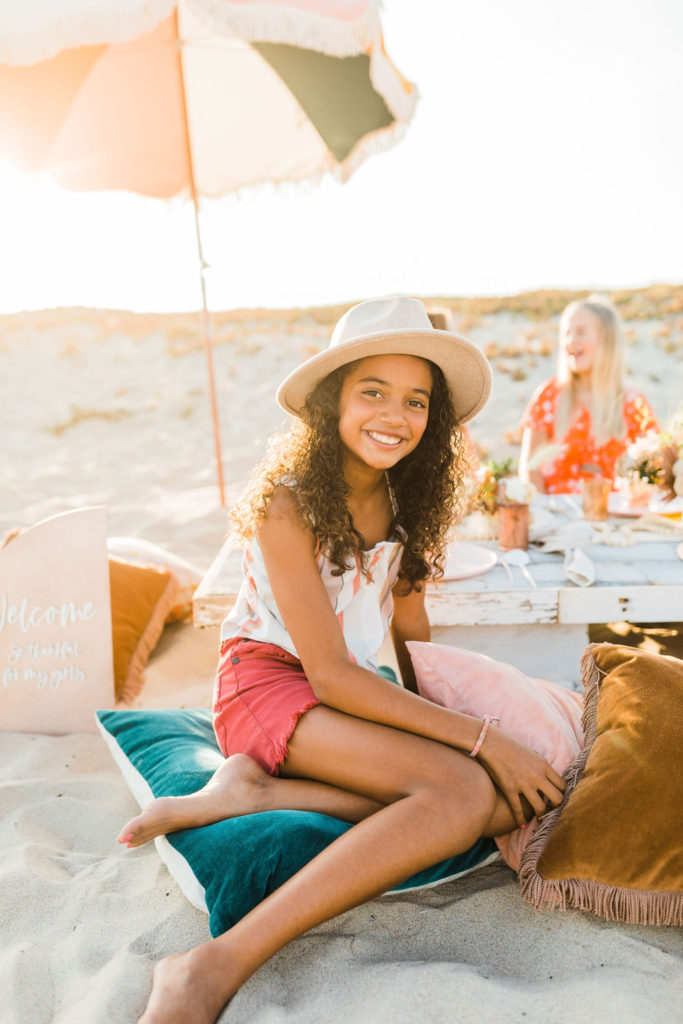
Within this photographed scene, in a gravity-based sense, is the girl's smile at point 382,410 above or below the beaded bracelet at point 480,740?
above

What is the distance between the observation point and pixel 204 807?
5.53 feet

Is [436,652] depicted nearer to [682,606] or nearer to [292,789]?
[292,789]

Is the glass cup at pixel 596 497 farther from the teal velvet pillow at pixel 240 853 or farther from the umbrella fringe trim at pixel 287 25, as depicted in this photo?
the umbrella fringe trim at pixel 287 25

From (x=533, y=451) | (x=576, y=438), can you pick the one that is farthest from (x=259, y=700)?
(x=576, y=438)

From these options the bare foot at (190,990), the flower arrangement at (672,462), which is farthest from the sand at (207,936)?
the flower arrangement at (672,462)

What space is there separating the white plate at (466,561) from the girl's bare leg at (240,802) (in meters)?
0.91

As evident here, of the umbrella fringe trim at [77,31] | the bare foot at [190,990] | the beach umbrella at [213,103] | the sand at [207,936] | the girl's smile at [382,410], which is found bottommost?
the sand at [207,936]

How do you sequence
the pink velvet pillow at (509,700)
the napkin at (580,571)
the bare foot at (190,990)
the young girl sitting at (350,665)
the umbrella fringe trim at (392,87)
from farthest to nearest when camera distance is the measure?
the umbrella fringe trim at (392,87), the napkin at (580,571), the pink velvet pillow at (509,700), the young girl sitting at (350,665), the bare foot at (190,990)

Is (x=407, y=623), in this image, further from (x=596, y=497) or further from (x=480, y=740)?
(x=596, y=497)

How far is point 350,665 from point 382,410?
72 centimetres

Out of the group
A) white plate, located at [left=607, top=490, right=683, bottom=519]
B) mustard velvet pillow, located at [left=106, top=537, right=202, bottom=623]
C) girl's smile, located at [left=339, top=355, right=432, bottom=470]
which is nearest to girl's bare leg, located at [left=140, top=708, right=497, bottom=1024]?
girl's smile, located at [left=339, top=355, right=432, bottom=470]

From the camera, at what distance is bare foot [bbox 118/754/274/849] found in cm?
164

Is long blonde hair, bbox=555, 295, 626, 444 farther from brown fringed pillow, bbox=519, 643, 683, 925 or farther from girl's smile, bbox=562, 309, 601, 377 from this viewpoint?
brown fringed pillow, bbox=519, 643, 683, 925

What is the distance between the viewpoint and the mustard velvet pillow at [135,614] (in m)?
2.82
